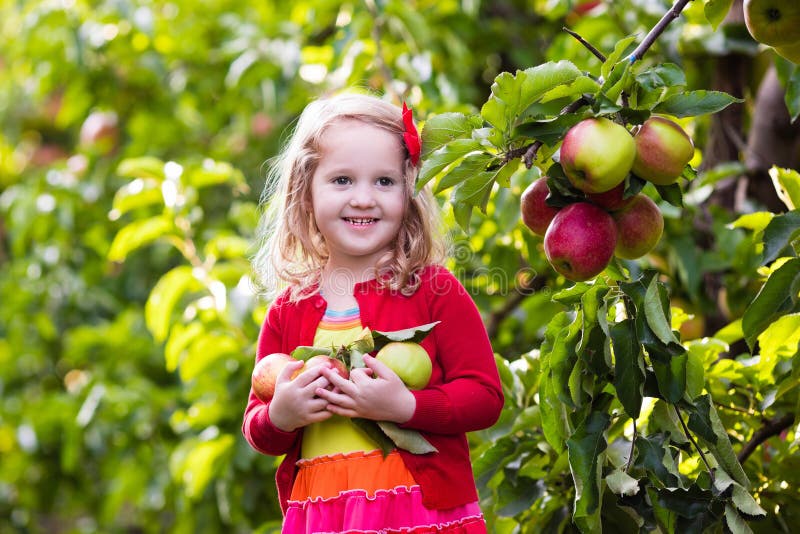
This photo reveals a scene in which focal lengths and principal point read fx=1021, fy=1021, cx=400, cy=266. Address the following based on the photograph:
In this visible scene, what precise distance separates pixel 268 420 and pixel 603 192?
0.48 meters

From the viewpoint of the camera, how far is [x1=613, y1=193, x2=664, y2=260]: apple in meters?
1.17

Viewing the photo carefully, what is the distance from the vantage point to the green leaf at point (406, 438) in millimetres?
1199

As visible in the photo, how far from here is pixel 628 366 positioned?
115 centimetres

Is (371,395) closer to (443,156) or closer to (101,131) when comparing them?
(443,156)

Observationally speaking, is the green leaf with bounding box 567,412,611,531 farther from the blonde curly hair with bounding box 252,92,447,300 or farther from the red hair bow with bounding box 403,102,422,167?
the red hair bow with bounding box 403,102,422,167

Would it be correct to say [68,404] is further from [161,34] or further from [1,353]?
[161,34]

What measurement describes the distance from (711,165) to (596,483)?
132 centimetres

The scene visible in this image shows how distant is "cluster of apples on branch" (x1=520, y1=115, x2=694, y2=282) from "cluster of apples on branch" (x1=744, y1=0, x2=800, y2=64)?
223 millimetres

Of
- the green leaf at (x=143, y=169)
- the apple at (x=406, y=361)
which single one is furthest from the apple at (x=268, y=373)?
the green leaf at (x=143, y=169)

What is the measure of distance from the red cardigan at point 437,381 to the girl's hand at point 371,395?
0.03 m

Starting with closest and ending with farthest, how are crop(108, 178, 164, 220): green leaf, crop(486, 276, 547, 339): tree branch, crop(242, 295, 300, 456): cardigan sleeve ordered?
crop(242, 295, 300, 456): cardigan sleeve → crop(486, 276, 547, 339): tree branch → crop(108, 178, 164, 220): green leaf

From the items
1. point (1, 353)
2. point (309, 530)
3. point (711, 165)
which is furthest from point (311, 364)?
point (1, 353)

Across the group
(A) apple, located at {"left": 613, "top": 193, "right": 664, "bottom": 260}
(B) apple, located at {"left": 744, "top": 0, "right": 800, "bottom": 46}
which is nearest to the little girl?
(A) apple, located at {"left": 613, "top": 193, "right": 664, "bottom": 260}

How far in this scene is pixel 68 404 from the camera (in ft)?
10.2
